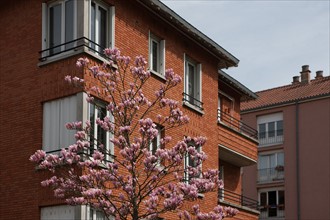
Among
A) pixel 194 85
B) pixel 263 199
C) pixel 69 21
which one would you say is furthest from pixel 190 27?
pixel 263 199

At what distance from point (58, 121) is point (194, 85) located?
723 cm

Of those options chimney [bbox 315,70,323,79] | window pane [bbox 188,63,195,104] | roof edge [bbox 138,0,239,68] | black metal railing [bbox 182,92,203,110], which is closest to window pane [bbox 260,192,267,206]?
chimney [bbox 315,70,323,79]

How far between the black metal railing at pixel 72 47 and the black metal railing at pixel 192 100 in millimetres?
4856

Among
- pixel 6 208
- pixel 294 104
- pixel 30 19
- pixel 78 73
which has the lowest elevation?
pixel 6 208

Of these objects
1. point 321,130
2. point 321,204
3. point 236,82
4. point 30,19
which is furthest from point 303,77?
point 30,19

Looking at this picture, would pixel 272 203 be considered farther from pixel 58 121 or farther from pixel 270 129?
pixel 58 121

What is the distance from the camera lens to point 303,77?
55031 mm

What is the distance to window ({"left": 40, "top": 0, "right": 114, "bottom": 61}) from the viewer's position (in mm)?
18297

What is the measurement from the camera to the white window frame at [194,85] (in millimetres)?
23469

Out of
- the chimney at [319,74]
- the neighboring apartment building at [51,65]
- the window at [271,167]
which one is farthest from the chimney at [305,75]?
the neighboring apartment building at [51,65]

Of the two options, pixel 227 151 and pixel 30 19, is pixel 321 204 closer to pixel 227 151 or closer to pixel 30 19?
pixel 227 151

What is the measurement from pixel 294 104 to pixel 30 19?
3295cm

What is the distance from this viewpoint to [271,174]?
164 ft

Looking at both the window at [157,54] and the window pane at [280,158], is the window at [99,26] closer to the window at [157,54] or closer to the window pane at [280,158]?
the window at [157,54]
